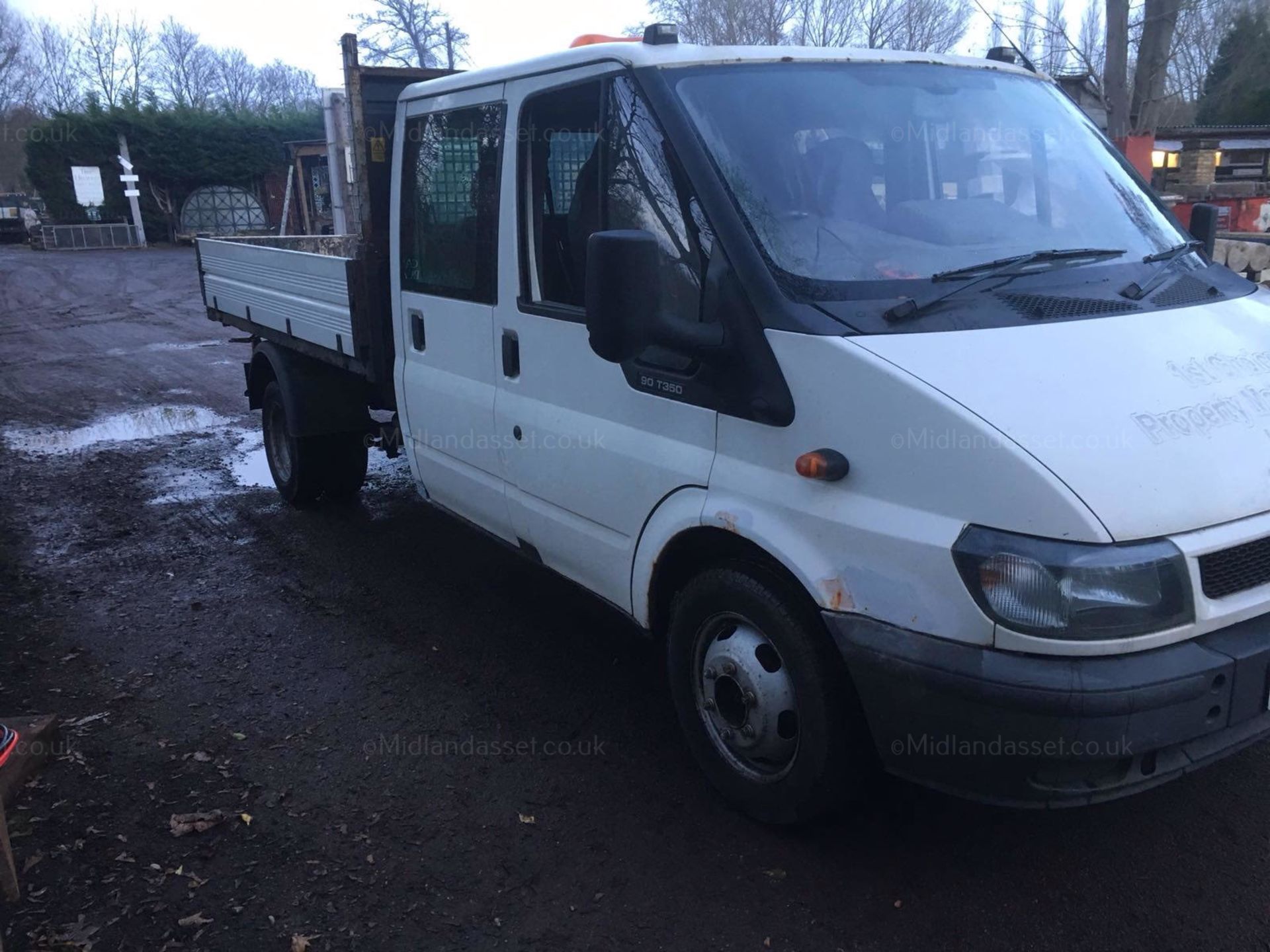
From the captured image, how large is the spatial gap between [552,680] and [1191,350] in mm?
2681

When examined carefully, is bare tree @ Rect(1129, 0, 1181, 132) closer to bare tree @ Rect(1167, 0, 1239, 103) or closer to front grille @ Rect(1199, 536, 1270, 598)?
bare tree @ Rect(1167, 0, 1239, 103)

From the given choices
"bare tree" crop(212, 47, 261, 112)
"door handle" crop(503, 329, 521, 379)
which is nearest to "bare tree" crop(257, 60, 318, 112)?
"bare tree" crop(212, 47, 261, 112)

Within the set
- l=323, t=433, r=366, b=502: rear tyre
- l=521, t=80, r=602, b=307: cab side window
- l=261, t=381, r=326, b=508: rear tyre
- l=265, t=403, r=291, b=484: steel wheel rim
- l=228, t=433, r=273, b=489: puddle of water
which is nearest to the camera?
l=521, t=80, r=602, b=307: cab side window

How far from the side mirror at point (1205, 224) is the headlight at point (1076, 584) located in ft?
7.02

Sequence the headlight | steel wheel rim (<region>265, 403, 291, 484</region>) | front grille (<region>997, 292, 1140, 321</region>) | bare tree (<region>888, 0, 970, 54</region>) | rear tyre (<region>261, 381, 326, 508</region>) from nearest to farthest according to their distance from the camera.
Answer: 1. the headlight
2. front grille (<region>997, 292, 1140, 321</region>)
3. rear tyre (<region>261, 381, 326, 508</region>)
4. steel wheel rim (<region>265, 403, 291, 484</region>)
5. bare tree (<region>888, 0, 970, 54</region>)

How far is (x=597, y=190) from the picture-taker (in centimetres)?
351

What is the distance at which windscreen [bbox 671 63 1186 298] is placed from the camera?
9.91ft

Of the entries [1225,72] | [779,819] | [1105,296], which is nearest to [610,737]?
[779,819]

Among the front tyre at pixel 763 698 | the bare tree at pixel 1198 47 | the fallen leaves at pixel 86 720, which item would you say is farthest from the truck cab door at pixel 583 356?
the bare tree at pixel 1198 47

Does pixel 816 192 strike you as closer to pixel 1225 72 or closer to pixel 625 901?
pixel 625 901

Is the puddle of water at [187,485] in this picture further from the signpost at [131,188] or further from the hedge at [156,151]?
the hedge at [156,151]

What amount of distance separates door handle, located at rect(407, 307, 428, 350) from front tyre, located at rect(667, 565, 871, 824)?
6.70 ft

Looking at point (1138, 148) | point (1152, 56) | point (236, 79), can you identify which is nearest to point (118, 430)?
point (1138, 148)

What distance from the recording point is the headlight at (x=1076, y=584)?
7.77 feet
